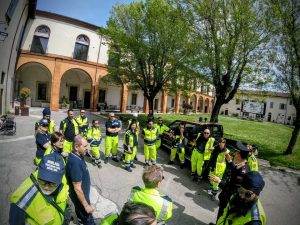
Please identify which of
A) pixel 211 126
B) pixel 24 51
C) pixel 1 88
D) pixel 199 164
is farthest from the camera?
pixel 24 51

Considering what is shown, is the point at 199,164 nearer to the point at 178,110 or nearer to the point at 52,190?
the point at 52,190

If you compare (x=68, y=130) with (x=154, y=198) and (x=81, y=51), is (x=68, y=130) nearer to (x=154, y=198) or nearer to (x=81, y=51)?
(x=154, y=198)

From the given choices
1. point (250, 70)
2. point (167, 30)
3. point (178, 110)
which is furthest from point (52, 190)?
point (178, 110)

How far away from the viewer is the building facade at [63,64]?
2189cm

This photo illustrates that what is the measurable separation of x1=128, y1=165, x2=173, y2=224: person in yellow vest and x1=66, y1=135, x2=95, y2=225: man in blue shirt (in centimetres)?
93

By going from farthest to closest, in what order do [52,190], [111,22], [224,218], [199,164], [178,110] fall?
[178,110] < [111,22] < [199,164] < [224,218] < [52,190]

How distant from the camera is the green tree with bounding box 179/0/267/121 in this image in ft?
39.0

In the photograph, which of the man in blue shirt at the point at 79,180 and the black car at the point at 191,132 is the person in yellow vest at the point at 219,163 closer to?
the black car at the point at 191,132

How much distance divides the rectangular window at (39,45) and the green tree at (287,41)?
2090 cm

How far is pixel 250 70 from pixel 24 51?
21.2m

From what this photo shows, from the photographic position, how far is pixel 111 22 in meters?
16.1

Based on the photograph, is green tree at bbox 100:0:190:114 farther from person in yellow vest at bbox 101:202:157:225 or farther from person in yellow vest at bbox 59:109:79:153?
person in yellow vest at bbox 101:202:157:225

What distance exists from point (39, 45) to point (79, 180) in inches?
921

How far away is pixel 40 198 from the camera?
204 cm
